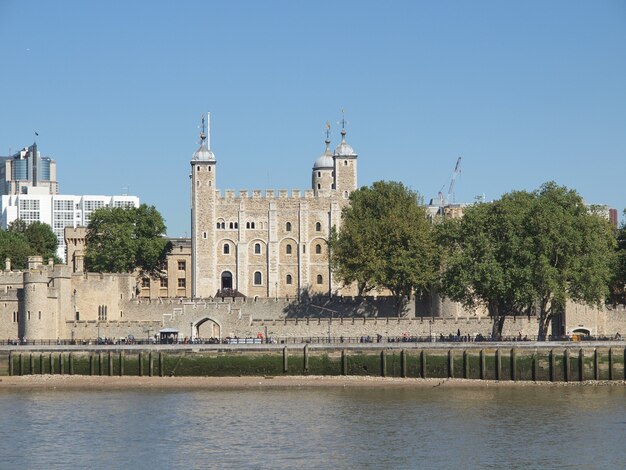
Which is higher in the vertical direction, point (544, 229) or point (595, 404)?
point (544, 229)

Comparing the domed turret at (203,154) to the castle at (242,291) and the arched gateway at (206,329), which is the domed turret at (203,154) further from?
the arched gateway at (206,329)

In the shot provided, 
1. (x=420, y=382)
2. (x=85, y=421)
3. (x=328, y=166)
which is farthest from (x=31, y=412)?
(x=328, y=166)

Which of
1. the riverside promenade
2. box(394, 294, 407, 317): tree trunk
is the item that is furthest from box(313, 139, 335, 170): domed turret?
the riverside promenade

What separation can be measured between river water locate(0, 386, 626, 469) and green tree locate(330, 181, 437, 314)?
21696mm

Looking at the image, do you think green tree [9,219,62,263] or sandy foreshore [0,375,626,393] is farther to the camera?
green tree [9,219,62,263]

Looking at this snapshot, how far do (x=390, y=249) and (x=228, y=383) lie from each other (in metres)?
22.5

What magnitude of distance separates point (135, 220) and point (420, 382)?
43310 millimetres

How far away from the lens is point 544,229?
271 feet

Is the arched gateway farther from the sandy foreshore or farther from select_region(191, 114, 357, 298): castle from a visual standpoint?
select_region(191, 114, 357, 298): castle

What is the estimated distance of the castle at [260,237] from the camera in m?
109

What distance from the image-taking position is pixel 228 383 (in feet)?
243

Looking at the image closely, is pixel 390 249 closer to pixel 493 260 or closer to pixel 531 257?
pixel 493 260

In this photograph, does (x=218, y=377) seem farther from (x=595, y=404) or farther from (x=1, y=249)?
(x=1, y=249)

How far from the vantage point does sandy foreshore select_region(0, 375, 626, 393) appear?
72.6m
